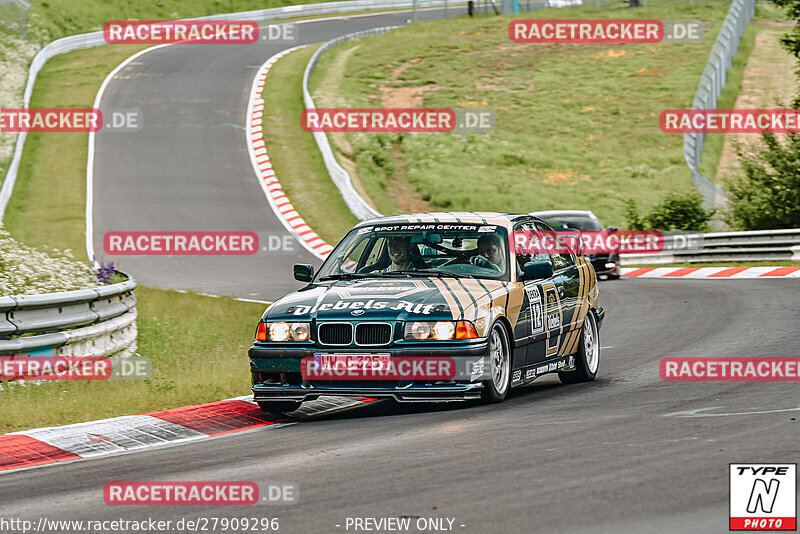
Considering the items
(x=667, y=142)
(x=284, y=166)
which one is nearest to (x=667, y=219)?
(x=284, y=166)

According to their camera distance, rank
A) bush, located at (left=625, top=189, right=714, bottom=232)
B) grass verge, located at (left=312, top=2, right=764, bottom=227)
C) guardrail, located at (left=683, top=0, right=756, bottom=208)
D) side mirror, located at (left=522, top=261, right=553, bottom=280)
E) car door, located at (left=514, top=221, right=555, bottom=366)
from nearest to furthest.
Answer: side mirror, located at (left=522, top=261, right=553, bottom=280), car door, located at (left=514, top=221, right=555, bottom=366), bush, located at (left=625, top=189, right=714, bottom=232), guardrail, located at (left=683, top=0, right=756, bottom=208), grass verge, located at (left=312, top=2, right=764, bottom=227)

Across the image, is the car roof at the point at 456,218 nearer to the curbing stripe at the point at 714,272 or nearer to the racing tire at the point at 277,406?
→ the racing tire at the point at 277,406

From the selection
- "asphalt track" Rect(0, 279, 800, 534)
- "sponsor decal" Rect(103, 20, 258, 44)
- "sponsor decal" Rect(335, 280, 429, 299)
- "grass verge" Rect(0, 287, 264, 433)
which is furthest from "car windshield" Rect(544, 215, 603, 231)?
"sponsor decal" Rect(103, 20, 258, 44)

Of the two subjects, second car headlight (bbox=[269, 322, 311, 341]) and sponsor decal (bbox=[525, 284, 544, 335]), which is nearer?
second car headlight (bbox=[269, 322, 311, 341])

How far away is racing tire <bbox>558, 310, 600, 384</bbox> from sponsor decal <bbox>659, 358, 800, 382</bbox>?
66cm

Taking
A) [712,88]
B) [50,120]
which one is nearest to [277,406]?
[50,120]

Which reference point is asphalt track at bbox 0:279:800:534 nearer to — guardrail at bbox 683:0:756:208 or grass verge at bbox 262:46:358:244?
grass verge at bbox 262:46:358:244

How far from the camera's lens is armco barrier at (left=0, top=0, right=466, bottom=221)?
32.5 meters

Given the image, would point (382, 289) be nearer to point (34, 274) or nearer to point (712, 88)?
point (34, 274)

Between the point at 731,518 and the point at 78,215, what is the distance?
83.4 ft

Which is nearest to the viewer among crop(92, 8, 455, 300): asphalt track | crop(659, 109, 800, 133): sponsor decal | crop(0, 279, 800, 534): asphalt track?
crop(0, 279, 800, 534): asphalt track

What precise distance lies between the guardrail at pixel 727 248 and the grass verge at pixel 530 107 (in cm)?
777

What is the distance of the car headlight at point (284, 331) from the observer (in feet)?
29.2

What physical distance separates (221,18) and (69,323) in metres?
57.9
